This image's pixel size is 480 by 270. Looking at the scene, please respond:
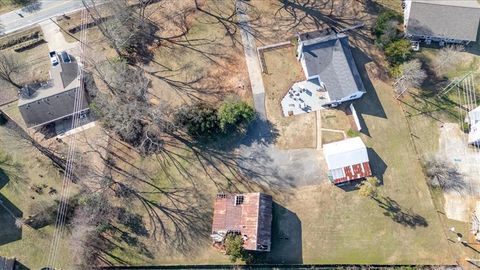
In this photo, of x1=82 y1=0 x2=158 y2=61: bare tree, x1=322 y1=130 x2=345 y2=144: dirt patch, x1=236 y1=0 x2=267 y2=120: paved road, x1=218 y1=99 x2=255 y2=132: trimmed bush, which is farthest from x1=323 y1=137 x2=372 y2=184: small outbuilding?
x1=82 y1=0 x2=158 y2=61: bare tree

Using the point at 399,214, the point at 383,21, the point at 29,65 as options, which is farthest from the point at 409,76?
the point at 29,65

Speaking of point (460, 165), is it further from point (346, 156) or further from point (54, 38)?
point (54, 38)

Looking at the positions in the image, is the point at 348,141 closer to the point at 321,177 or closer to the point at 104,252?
the point at 321,177

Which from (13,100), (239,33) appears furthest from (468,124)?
(13,100)

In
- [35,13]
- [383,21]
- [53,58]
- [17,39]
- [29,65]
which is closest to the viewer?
[383,21]

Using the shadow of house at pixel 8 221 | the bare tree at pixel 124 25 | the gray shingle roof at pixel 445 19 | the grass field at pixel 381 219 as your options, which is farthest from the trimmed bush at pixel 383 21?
the shadow of house at pixel 8 221

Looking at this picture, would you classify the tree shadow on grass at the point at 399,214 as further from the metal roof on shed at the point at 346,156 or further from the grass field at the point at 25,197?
the grass field at the point at 25,197
